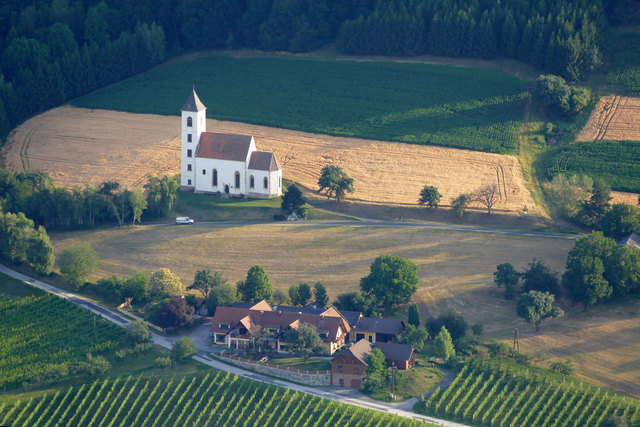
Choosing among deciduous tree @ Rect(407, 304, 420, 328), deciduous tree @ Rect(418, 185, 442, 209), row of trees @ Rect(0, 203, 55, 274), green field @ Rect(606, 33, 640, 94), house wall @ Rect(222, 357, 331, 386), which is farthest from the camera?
green field @ Rect(606, 33, 640, 94)

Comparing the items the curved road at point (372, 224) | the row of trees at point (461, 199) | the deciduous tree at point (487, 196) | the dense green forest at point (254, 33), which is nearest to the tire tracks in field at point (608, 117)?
the dense green forest at point (254, 33)

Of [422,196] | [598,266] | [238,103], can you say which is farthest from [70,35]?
[598,266]

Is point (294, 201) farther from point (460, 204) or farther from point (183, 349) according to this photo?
point (183, 349)

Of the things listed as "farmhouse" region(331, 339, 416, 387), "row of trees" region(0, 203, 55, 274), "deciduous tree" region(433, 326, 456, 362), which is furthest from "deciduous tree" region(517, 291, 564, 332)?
"row of trees" region(0, 203, 55, 274)

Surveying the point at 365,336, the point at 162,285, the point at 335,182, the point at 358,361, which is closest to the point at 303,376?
the point at 358,361

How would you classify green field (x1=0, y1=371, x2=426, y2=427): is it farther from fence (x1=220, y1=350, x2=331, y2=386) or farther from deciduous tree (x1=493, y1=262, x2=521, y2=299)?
deciduous tree (x1=493, y1=262, x2=521, y2=299)

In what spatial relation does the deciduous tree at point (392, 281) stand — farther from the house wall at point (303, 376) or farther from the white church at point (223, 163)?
the white church at point (223, 163)
